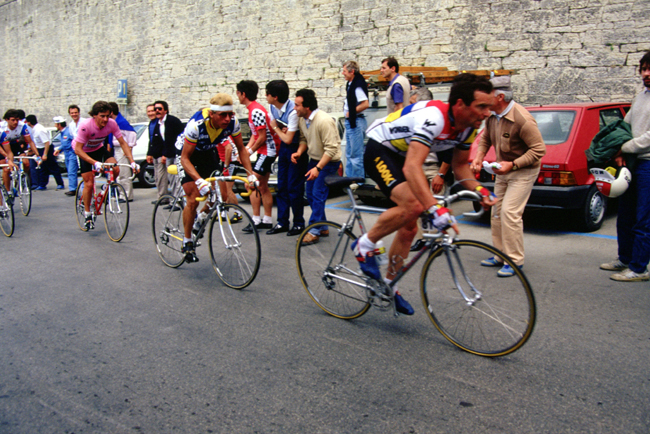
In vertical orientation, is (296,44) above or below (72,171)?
above

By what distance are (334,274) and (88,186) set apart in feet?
15.7

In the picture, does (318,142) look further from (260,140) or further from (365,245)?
(365,245)

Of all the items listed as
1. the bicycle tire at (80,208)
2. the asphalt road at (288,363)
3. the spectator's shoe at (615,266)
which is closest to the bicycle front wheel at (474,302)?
the asphalt road at (288,363)

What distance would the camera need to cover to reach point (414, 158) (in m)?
3.12

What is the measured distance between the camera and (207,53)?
1836cm

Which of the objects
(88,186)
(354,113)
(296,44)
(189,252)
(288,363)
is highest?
(296,44)

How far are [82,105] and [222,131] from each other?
2307cm

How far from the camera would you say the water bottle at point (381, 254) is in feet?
11.4

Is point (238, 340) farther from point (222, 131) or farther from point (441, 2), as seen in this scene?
point (441, 2)

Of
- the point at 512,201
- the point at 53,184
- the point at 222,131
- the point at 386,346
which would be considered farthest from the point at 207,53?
Answer: the point at 386,346

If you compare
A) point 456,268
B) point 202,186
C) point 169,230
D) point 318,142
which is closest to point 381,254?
point 456,268

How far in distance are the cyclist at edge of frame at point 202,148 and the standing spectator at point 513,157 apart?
246 centimetres

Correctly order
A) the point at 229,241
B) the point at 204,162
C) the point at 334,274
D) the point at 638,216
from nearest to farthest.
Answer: the point at 334,274
the point at 638,216
the point at 229,241
the point at 204,162

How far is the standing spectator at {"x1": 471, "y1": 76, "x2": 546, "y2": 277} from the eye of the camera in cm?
471
